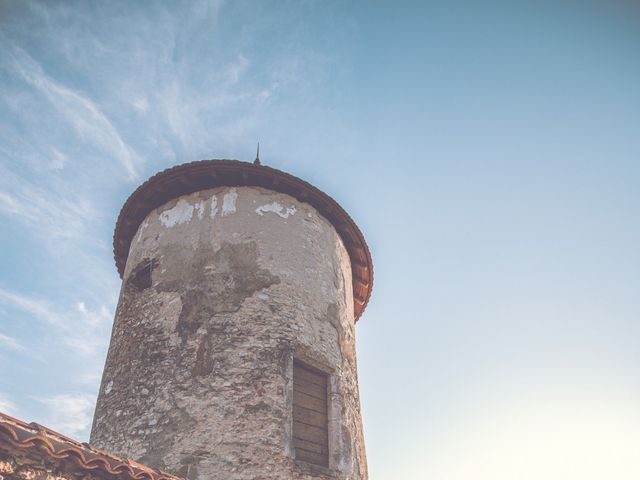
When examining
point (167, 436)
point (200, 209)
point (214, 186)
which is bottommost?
point (167, 436)

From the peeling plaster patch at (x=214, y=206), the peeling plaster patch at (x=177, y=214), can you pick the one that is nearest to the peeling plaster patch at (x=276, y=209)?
the peeling plaster patch at (x=214, y=206)

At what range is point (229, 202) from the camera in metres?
8.01

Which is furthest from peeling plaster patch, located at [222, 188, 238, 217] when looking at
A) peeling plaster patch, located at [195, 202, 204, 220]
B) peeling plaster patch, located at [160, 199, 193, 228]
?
peeling plaster patch, located at [160, 199, 193, 228]

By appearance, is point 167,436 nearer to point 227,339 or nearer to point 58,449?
point 227,339

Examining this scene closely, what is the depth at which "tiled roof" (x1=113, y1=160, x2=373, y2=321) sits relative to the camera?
805cm

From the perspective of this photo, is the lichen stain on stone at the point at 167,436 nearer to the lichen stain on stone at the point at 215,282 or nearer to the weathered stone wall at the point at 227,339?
the weathered stone wall at the point at 227,339

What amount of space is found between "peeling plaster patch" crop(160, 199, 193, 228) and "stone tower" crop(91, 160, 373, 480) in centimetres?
2

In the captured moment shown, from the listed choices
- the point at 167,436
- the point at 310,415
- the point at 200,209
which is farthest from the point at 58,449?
the point at 200,209

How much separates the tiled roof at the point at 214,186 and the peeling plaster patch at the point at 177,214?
261 mm

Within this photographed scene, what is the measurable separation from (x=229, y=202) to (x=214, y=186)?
50cm

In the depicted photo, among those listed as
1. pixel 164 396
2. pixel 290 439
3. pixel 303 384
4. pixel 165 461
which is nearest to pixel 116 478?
pixel 165 461

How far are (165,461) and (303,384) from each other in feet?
6.93

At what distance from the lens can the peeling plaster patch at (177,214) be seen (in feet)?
26.3

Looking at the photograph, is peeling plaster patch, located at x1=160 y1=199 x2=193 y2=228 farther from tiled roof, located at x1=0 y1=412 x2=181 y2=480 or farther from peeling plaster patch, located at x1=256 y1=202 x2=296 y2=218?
tiled roof, located at x1=0 y1=412 x2=181 y2=480
